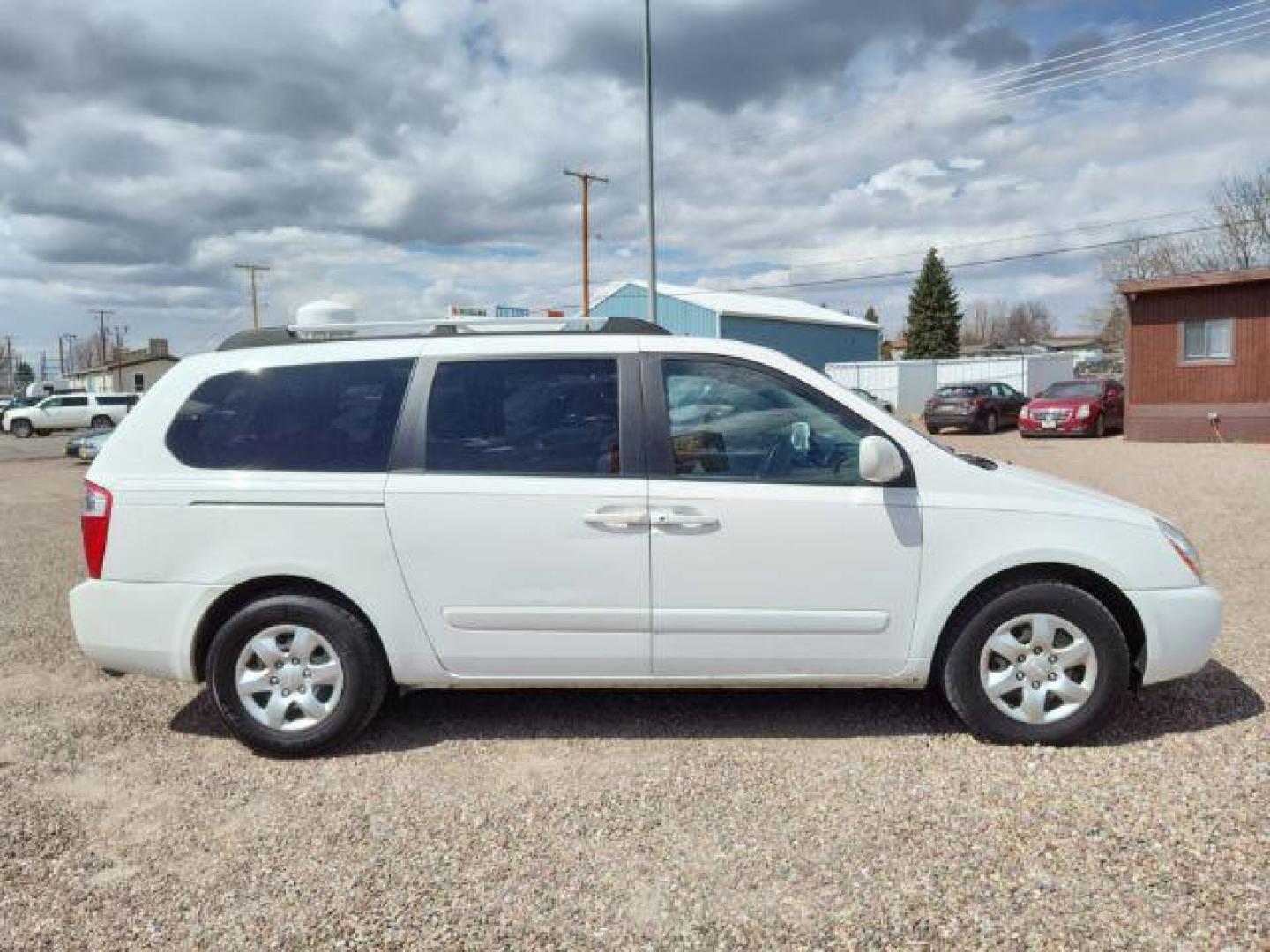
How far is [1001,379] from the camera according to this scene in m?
32.7

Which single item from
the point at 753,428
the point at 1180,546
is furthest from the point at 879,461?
the point at 1180,546

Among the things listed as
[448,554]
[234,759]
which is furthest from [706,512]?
[234,759]

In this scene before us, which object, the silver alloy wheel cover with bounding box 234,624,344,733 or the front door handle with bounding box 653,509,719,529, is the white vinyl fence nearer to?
the front door handle with bounding box 653,509,719,529

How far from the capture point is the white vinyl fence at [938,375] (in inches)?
1281

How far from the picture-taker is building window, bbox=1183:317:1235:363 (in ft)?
58.6

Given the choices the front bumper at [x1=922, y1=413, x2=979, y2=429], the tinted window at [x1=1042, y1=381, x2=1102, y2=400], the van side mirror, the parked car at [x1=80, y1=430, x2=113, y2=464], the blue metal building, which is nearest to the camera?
the van side mirror

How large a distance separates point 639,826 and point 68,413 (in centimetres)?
4044

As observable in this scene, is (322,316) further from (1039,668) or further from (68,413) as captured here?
(68,413)

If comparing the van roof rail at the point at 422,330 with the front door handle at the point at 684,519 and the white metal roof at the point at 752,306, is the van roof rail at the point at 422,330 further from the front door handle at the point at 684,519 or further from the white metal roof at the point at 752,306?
the white metal roof at the point at 752,306

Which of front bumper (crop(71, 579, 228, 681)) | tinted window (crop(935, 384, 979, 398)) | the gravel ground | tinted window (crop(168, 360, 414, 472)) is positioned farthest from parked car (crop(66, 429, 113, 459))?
tinted window (crop(935, 384, 979, 398))

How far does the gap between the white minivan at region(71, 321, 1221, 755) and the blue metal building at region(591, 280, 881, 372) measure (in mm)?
30771

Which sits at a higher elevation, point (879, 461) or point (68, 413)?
point (68, 413)

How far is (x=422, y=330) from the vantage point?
4.00m

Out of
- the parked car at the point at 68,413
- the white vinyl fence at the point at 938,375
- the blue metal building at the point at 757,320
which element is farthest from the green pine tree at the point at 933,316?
the parked car at the point at 68,413
